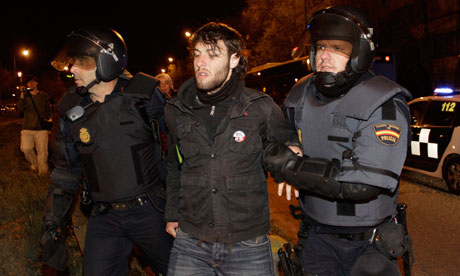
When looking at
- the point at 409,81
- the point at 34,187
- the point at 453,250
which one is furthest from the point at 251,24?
the point at 453,250

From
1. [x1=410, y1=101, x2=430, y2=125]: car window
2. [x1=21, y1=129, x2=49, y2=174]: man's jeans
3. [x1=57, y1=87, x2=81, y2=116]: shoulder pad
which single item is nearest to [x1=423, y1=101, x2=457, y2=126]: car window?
[x1=410, y1=101, x2=430, y2=125]: car window

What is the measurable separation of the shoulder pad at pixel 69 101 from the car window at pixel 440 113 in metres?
6.30

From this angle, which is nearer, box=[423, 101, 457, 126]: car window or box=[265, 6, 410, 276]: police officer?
box=[265, 6, 410, 276]: police officer

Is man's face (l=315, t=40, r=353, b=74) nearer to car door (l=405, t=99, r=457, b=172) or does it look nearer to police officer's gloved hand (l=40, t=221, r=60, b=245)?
police officer's gloved hand (l=40, t=221, r=60, b=245)

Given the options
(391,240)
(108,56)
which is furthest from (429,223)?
(108,56)

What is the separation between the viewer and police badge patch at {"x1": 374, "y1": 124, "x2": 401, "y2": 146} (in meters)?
2.20

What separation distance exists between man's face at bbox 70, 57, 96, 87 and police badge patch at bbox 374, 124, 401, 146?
2117 millimetres

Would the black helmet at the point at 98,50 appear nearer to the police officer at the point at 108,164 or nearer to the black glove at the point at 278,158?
the police officer at the point at 108,164

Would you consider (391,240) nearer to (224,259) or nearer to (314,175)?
(314,175)

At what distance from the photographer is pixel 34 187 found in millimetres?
7449

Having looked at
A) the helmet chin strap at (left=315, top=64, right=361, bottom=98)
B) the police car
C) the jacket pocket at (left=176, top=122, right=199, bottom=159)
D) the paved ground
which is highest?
the helmet chin strap at (left=315, top=64, right=361, bottom=98)

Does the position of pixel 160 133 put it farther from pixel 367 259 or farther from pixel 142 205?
pixel 367 259

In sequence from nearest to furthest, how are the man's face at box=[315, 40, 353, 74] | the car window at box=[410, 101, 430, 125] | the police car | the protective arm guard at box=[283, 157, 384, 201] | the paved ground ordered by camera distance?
1. the protective arm guard at box=[283, 157, 384, 201]
2. the man's face at box=[315, 40, 353, 74]
3. the paved ground
4. the police car
5. the car window at box=[410, 101, 430, 125]

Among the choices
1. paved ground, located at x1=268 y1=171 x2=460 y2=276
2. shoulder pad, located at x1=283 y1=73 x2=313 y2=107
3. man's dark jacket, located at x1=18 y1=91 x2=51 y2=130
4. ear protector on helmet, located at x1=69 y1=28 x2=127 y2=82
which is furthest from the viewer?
man's dark jacket, located at x1=18 y1=91 x2=51 y2=130
